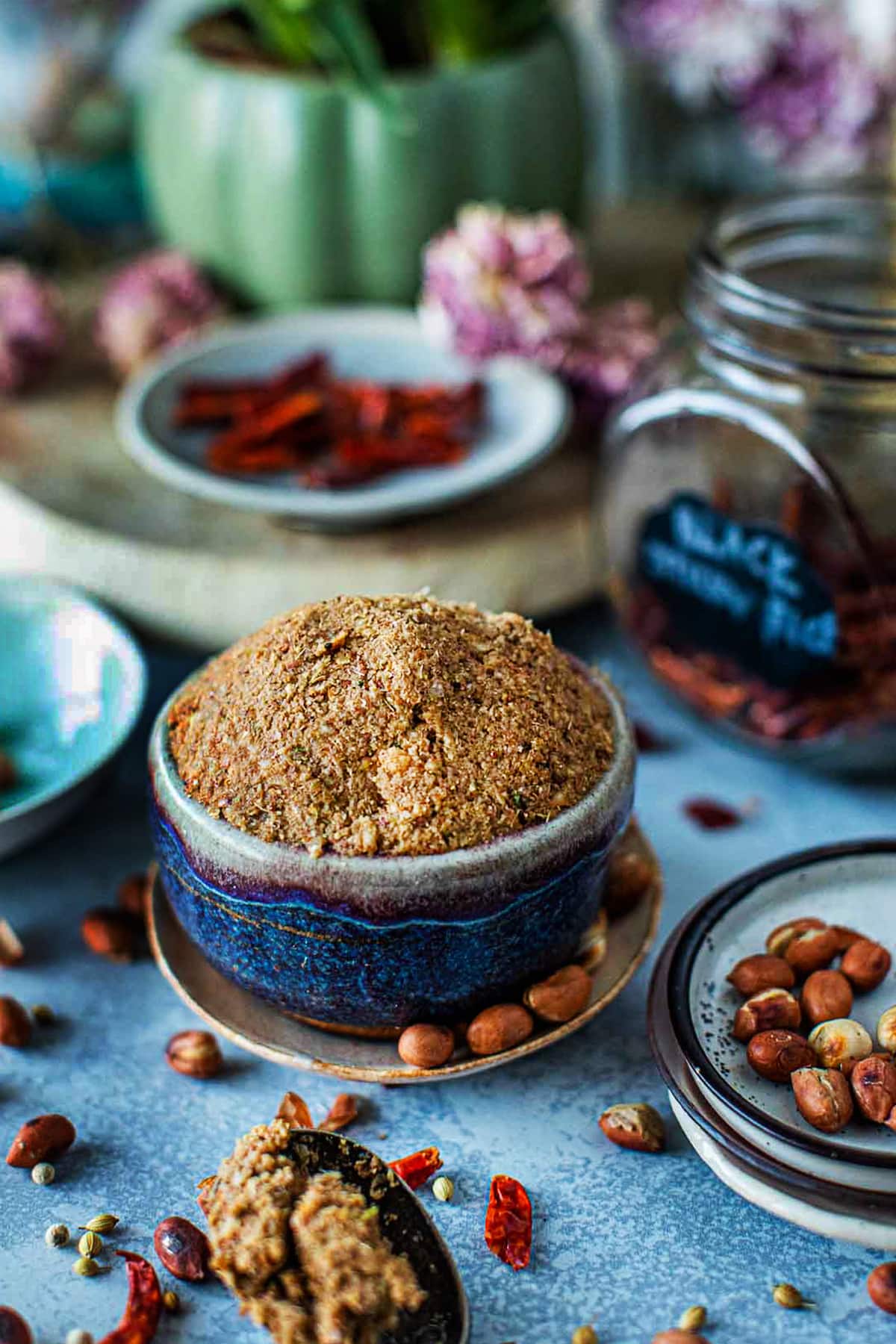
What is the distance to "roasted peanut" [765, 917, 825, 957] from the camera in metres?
0.66

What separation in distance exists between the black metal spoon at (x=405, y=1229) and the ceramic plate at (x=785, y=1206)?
0.12 meters

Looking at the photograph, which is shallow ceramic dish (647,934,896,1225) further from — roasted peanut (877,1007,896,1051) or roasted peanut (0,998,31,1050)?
roasted peanut (0,998,31,1050)

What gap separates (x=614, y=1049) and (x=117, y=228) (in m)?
1.16

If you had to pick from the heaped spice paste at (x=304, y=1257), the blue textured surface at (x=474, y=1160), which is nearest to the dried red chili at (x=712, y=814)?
the blue textured surface at (x=474, y=1160)

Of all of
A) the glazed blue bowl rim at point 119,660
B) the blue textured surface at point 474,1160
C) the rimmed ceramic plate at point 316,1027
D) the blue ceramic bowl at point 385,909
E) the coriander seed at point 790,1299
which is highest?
the blue ceramic bowl at point 385,909

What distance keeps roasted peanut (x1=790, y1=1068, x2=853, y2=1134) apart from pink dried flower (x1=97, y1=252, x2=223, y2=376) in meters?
0.83

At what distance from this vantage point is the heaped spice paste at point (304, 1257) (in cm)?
51

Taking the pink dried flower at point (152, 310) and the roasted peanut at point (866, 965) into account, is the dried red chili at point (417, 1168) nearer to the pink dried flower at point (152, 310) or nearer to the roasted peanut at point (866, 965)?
the roasted peanut at point (866, 965)

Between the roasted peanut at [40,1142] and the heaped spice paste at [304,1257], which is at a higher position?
the heaped spice paste at [304,1257]

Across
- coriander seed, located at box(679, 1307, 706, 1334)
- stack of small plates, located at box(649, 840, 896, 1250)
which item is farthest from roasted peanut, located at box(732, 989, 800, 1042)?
coriander seed, located at box(679, 1307, 706, 1334)


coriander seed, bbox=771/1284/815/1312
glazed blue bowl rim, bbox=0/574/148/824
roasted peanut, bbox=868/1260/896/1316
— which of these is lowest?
coriander seed, bbox=771/1284/815/1312

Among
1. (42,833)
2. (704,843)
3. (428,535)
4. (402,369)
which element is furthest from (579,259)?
(42,833)

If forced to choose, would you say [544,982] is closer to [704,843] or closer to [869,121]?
[704,843]

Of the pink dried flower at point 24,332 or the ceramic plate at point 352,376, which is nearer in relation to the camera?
the ceramic plate at point 352,376
